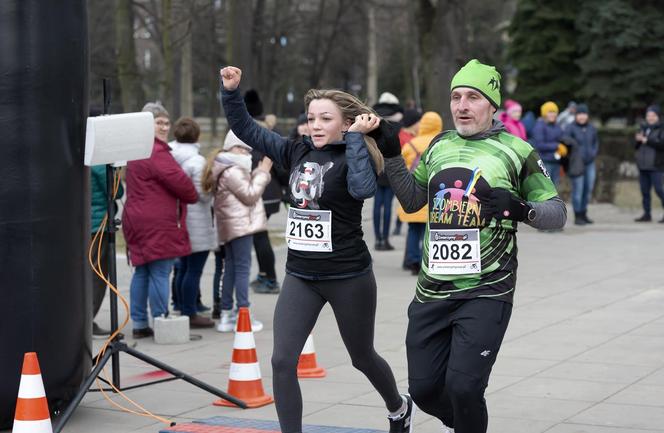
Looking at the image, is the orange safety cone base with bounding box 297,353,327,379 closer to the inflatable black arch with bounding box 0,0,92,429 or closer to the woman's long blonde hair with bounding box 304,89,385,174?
the inflatable black arch with bounding box 0,0,92,429

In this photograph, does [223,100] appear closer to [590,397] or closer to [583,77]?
[590,397]

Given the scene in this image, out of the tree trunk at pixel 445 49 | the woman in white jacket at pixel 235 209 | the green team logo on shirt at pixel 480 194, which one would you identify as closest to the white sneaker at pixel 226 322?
the woman in white jacket at pixel 235 209

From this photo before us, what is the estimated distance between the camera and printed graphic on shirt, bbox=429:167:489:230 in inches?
211

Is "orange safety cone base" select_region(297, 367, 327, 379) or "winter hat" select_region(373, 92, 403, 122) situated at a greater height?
"winter hat" select_region(373, 92, 403, 122)

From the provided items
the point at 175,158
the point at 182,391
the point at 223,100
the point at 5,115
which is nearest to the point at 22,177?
the point at 5,115

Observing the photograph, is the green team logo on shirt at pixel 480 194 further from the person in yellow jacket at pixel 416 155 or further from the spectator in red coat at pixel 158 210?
the person in yellow jacket at pixel 416 155

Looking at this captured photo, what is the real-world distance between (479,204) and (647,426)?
7.07ft

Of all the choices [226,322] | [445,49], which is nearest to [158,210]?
[226,322]

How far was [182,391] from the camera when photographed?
804cm

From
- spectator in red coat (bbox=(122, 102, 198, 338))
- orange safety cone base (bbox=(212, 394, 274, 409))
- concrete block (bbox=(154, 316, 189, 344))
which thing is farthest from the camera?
concrete block (bbox=(154, 316, 189, 344))

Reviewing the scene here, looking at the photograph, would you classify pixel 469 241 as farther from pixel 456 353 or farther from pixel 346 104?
pixel 346 104

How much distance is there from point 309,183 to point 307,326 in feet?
2.36

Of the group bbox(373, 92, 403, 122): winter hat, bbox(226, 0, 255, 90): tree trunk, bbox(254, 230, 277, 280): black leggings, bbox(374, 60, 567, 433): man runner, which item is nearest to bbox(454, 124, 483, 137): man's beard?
bbox(374, 60, 567, 433): man runner

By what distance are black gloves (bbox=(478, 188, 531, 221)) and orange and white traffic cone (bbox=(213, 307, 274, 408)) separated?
270 centimetres
